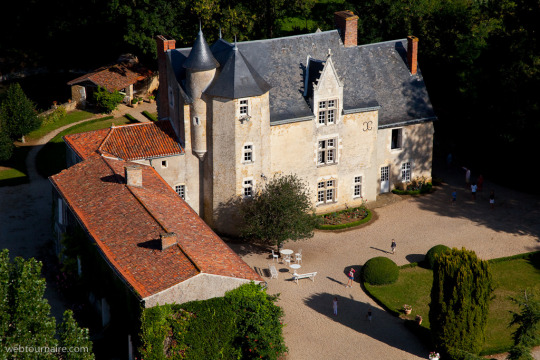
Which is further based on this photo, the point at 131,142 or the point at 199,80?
the point at 131,142

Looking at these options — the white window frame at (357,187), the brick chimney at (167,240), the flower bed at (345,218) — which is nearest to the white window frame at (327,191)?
the flower bed at (345,218)

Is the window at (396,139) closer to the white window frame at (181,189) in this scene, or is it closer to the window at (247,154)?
the window at (247,154)

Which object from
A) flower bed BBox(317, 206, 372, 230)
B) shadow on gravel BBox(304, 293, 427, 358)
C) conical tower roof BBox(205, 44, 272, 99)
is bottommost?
shadow on gravel BBox(304, 293, 427, 358)

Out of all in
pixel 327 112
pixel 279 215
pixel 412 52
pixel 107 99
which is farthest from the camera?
pixel 107 99

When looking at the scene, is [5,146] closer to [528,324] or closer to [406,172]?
[406,172]

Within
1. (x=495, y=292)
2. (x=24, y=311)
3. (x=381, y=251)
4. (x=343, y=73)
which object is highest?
(x=343, y=73)

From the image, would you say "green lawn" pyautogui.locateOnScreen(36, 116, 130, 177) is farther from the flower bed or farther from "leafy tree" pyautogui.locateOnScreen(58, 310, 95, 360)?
"leafy tree" pyautogui.locateOnScreen(58, 310, 95, 360)

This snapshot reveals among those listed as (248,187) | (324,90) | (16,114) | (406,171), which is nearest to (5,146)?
(16,114)

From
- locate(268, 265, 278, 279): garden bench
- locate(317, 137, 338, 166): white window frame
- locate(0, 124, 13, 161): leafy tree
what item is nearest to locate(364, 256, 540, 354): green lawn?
locate(268, 265, 278, 279): garden bench
